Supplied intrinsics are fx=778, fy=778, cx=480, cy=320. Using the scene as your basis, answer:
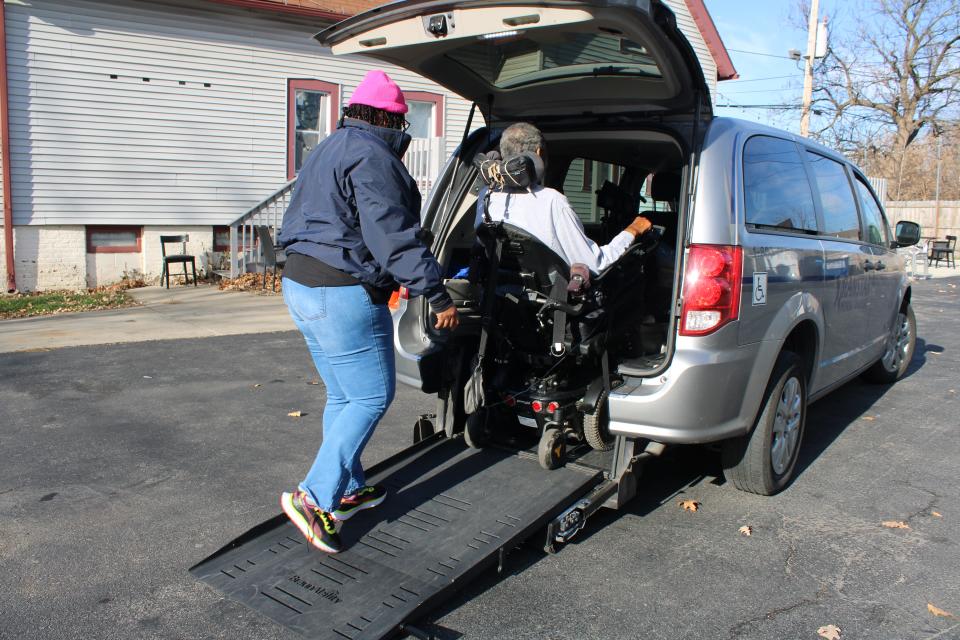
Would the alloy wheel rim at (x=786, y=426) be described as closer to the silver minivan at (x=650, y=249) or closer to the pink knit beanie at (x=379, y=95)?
the silver minivan at (x=650, y=249)

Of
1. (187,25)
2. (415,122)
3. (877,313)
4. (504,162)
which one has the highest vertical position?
(187,25)

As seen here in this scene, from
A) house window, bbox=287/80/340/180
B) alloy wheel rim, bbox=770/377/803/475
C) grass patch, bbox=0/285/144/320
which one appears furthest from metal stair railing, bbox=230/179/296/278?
alloy wheel rim, bbox=770/377/803/475

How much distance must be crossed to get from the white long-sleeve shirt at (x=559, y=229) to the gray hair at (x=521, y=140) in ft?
0.75

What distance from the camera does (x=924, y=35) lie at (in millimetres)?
32656

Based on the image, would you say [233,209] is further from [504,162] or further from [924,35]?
[924,35]

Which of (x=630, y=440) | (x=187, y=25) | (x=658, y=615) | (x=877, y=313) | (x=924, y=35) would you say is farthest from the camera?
(x=924, y=35)

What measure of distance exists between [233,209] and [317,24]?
12.5ft

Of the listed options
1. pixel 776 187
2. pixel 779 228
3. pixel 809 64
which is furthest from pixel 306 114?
pixel 809 64

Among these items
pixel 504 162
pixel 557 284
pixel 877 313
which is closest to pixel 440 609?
pixel 557 284

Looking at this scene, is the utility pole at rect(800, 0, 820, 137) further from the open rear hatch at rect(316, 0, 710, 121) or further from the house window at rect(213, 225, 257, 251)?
the open rear hatch at rect(316, 0, 710, 121)

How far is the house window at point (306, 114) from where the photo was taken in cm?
1471

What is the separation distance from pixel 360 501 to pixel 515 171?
1.65m

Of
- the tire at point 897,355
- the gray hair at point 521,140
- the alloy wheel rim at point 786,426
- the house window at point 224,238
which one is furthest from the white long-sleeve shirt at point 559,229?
the house window at point 224,238

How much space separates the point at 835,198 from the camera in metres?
4.86
